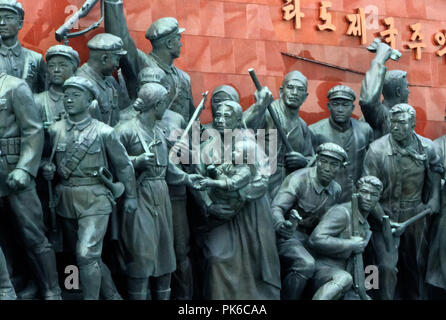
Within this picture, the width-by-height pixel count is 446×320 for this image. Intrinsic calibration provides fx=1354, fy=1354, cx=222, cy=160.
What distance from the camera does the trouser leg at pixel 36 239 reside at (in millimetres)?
12938

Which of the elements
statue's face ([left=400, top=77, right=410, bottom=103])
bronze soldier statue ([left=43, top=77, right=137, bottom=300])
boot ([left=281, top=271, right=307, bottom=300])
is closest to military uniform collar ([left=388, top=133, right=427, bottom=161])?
statue's face ([left=400, top=77, right=410, bottom=103])

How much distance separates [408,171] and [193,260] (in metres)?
2.83

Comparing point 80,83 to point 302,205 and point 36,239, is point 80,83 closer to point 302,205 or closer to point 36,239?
point 36,239

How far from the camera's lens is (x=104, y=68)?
14.1 m

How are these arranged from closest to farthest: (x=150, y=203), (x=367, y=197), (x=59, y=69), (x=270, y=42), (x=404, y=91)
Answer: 1. (x=150, y=203)
2. (x=59, y=69)
3. (x=367, y=197)
4. (x=404, y=91)
5. (x=270, y=42)

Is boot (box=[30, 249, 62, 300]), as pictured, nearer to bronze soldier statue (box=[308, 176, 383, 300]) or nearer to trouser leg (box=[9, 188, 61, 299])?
trouser leg (box=[9, 188, 61, 299])

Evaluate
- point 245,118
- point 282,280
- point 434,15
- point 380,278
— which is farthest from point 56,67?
point 434,15


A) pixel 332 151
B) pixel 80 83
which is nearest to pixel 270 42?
pixel 332 151

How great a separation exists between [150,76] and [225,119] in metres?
0.91

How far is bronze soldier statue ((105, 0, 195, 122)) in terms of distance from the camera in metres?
14.8

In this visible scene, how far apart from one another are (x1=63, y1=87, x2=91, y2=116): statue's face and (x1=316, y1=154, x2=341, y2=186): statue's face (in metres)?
2.81

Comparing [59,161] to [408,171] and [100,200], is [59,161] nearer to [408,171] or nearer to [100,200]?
[100,200]

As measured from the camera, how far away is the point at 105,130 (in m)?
13.1

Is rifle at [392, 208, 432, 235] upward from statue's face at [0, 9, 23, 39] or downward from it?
downward
